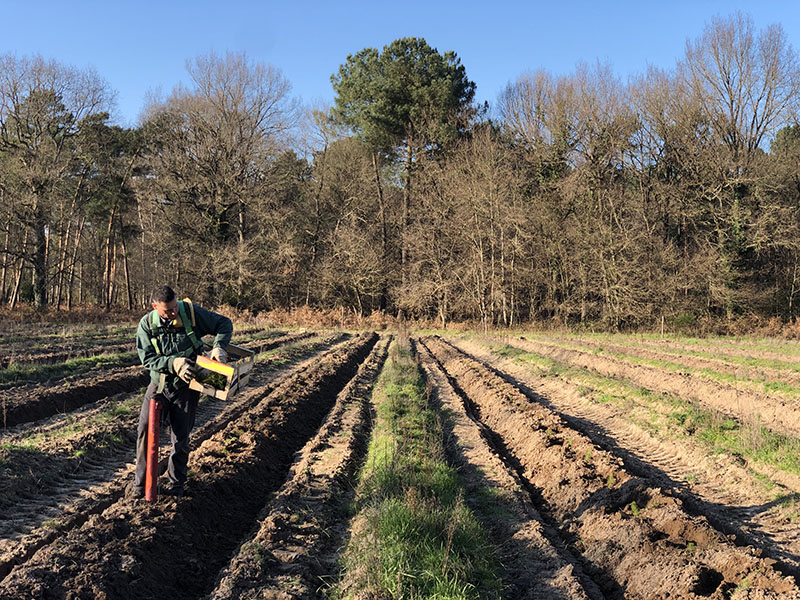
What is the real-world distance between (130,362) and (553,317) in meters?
25.6

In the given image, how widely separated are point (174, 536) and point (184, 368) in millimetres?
1493

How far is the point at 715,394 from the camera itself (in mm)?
12469

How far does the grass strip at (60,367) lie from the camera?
13.2 metres

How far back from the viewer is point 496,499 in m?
7.04

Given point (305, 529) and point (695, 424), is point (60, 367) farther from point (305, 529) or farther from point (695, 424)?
point (695, 424)

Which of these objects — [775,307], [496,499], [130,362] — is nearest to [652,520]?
[496,499]

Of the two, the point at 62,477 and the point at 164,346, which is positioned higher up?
the point at 164,346

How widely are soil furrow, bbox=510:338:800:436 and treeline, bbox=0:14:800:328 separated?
17037 millimetres

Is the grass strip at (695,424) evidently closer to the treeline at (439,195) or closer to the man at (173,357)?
the man at (173,357)

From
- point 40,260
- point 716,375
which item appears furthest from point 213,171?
point 716,375

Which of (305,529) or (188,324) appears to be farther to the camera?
(188,324)

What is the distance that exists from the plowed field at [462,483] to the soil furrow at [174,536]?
20 millimetres

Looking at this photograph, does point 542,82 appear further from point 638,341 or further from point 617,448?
point 617,448

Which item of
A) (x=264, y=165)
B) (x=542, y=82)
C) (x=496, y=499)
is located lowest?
(x=496, y=499)
